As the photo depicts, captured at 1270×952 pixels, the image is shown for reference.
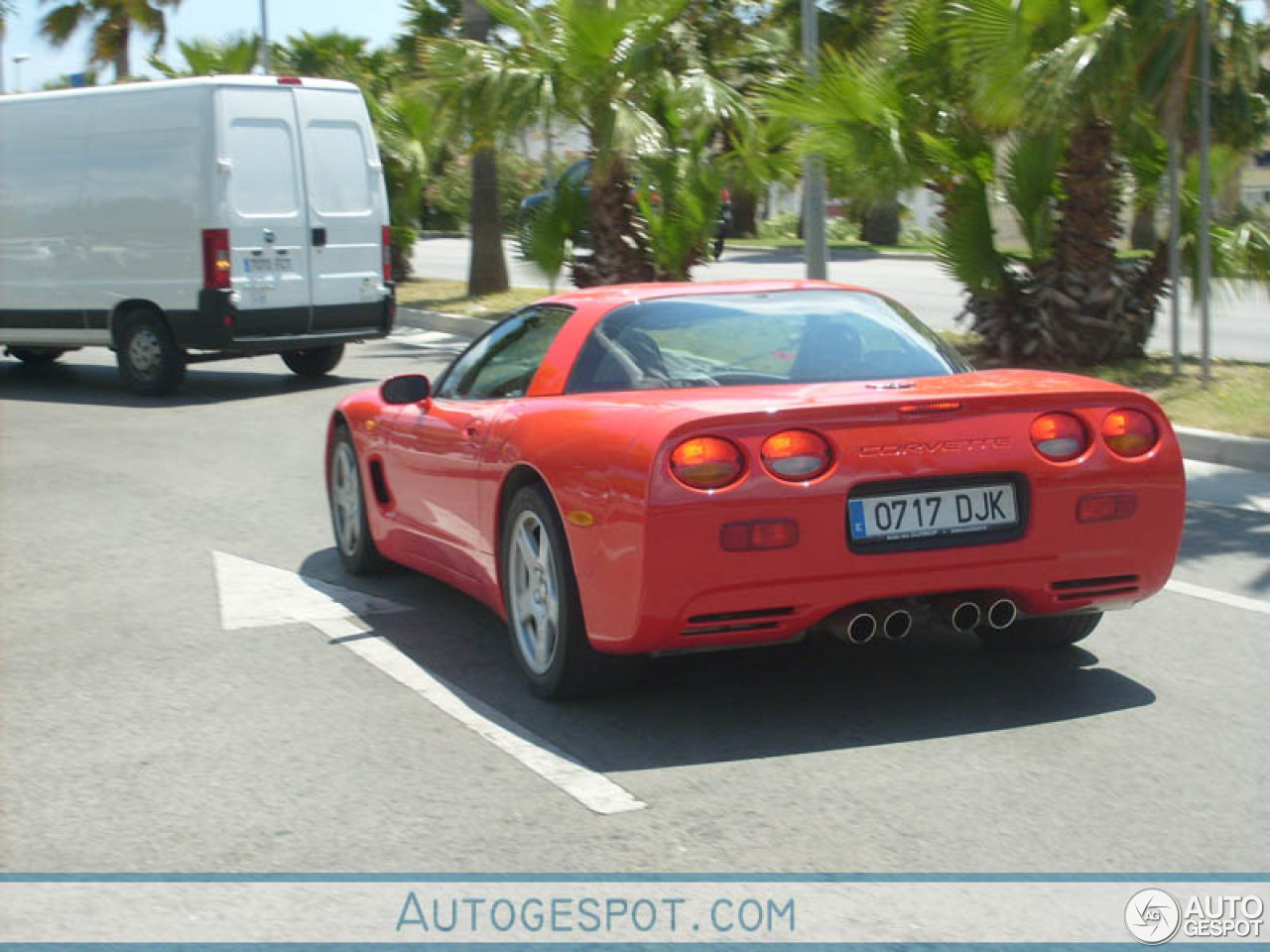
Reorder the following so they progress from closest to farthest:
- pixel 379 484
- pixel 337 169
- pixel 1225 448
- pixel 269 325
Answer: pixel 379 484, pixel 1225 448, pixel 269 325, pixel 337 169

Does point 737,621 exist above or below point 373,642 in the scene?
above

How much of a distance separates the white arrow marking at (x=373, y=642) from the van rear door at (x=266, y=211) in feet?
22.9

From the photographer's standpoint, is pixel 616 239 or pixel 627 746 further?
pixel 616 239

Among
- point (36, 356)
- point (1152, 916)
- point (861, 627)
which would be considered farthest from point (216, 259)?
point (1152, 916)

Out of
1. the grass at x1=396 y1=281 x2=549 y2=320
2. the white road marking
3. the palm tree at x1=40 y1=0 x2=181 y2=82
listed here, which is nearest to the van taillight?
the grass at x1=396 y1=281 x2=549 y2=320

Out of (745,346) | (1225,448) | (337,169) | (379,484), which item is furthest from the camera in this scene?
(337,169)

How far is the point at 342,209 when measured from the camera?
15211 mm

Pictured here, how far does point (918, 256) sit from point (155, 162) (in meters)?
21.7

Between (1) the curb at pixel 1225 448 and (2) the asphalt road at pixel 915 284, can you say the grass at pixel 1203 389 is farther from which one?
(2) the asphalt road at pixel 915 284

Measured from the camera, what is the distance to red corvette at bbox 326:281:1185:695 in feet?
15.8

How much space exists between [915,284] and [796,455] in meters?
22.4

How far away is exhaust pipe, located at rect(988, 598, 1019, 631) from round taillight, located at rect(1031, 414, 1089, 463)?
440 millimetres

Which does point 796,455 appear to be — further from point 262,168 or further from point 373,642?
point 262,168

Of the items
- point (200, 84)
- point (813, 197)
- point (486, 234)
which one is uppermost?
point (200, 84)
